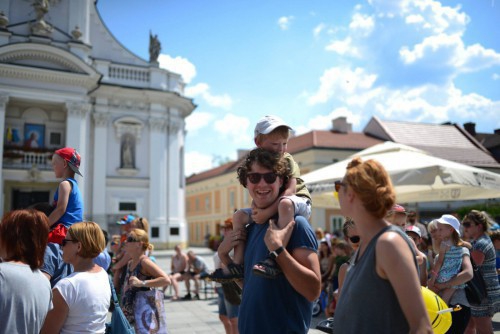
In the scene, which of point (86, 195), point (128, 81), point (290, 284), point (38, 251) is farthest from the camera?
point (128, 81)

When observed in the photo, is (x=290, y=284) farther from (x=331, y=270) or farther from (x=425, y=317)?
(x=331, y=270)

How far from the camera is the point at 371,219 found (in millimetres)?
2225

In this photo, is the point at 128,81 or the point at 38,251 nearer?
the point at 38,251

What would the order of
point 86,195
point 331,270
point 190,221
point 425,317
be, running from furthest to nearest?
1. point 190,221
2. point 86,195
3. point 331,270
4. point 425,317

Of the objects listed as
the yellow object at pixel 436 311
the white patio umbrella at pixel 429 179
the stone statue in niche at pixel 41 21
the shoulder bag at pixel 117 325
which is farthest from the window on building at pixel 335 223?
the yellow object at pixel 436 311

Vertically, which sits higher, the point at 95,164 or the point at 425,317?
the point at 95,164

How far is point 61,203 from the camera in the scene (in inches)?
168

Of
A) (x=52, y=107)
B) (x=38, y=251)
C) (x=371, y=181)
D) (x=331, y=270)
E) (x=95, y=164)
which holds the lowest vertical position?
(x=331, y=270)

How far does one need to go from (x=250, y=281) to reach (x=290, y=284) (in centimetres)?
24

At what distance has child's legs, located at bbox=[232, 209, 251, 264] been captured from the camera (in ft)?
9.37

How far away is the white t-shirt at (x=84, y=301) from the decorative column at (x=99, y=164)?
2625 cm

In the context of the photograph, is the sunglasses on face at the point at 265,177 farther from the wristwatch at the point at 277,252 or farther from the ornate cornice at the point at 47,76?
the ornate cornice at the point at 47,76

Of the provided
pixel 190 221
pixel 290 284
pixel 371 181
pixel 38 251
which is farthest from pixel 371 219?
pixel 190 221

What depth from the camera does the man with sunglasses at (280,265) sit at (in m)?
2.46
